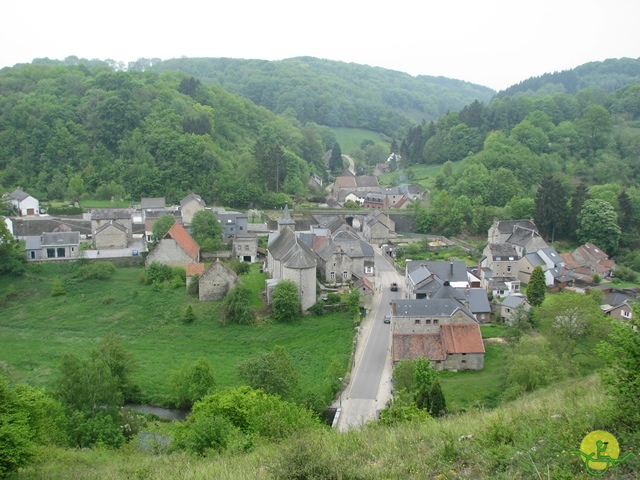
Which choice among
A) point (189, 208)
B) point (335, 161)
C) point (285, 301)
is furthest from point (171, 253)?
point (335, 161)

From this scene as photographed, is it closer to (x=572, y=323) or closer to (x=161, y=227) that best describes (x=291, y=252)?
(x=161, y=227)

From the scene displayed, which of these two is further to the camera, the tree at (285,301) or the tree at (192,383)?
the tree at (285,301)

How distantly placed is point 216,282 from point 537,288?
20.0 meters

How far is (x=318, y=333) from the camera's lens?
103 feet

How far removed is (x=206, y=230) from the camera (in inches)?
1681

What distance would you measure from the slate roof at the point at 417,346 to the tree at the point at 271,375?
637 centimetres

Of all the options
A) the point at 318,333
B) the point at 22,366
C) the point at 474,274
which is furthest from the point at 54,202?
the point at 474,274

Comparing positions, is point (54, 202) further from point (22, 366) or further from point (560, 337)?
point (560, 337)

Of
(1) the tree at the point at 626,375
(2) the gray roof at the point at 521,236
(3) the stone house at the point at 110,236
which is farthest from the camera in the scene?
(2) the gray roof at the point at 521,236

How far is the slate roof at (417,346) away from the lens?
2722 centimetres

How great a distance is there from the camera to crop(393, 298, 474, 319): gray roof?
96.2 feet

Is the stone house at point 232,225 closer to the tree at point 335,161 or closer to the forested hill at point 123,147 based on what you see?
the forested hill at point 123,147

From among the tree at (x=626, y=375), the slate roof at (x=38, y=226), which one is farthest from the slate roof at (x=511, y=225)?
the tree at (x=626, y=375)

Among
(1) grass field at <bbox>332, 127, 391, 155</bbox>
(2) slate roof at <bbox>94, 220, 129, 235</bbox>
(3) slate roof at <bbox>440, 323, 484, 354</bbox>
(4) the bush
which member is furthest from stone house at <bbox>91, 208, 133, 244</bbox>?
(1) grass field at <bbox>332, 127, 391, 155</bbox>
